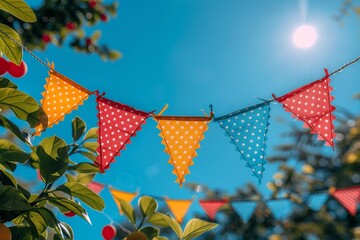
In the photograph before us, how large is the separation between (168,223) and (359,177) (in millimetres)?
10311

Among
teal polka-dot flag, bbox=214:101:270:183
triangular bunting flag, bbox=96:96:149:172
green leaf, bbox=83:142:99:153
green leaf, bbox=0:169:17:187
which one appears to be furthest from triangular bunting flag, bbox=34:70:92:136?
green leaf, bbox=0:169:17:187

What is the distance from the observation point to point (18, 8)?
5.18 feet

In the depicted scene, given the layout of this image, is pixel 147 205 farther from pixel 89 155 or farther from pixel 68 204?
pixel 89 155

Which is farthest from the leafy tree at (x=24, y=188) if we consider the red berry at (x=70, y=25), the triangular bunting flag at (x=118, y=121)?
the red berry at (x=70, y=25)

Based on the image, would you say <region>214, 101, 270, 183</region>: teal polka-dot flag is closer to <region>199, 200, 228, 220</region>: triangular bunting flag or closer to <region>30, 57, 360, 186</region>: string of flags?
<region>30, 57, 360, 186</region>: string of flags

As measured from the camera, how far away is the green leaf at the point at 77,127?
2301 mm

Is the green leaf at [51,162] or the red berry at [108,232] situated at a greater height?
the green leaf at [51,162]

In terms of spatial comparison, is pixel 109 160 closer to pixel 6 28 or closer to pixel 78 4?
pixel 6 28

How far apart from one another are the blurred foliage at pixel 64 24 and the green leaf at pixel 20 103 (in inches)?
112

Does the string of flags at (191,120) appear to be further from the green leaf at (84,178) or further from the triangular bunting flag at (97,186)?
the triangular bunting flag at (97,186)

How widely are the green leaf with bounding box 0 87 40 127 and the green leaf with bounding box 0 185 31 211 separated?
14.4 inches

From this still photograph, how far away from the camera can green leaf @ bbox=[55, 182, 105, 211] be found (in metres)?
1.47

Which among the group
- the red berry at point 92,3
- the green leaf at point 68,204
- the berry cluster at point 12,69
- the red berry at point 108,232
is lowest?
the red berry at point 108,232

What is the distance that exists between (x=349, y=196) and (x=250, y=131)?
10.7ft
